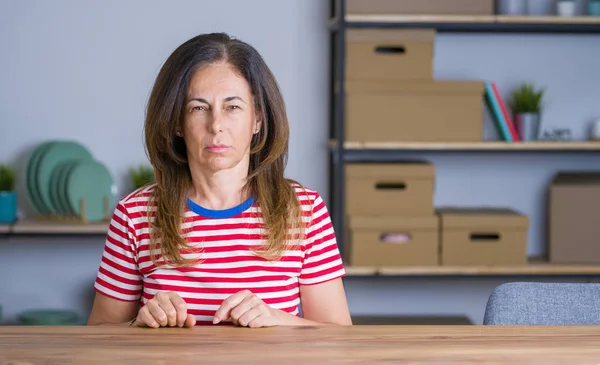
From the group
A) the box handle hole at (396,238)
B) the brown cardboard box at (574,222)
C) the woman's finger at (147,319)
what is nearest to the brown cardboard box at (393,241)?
the box handle hole at (396,238)

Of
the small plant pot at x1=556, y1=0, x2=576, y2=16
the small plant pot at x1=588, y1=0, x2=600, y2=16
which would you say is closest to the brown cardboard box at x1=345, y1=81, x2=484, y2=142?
the small plant pot at x1=556, y1=0, x2=576, y2=16

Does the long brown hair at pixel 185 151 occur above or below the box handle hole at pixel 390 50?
below

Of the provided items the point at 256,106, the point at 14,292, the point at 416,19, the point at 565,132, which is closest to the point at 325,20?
→ the point at 416,19

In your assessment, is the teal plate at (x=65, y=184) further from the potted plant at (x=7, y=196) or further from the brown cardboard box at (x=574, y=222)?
the brown cardboard box at (x=574, y=222)

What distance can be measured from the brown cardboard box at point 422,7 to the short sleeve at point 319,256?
5.76ft

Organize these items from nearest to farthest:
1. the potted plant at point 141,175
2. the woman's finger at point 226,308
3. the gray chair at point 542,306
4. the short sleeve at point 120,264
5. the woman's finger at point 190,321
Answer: the woman's finger at point 190,321 < the woman's finger at point 226,308 < the gray chair at point 542,306 < the short sleeve at point 120,264 < the potted plant at point 141,175

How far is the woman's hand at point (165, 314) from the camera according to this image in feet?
3.79

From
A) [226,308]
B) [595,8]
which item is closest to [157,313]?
[226,308]

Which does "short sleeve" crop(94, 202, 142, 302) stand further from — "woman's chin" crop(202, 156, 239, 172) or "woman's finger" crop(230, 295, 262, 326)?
"woman's finger" crop(230, 295, 262, 326)

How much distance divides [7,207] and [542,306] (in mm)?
2417

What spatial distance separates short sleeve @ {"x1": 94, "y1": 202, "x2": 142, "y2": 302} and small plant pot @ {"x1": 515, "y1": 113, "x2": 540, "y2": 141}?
2147mm

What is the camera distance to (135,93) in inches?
136

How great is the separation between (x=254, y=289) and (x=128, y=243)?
233 mm

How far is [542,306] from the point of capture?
1368 millimetres
